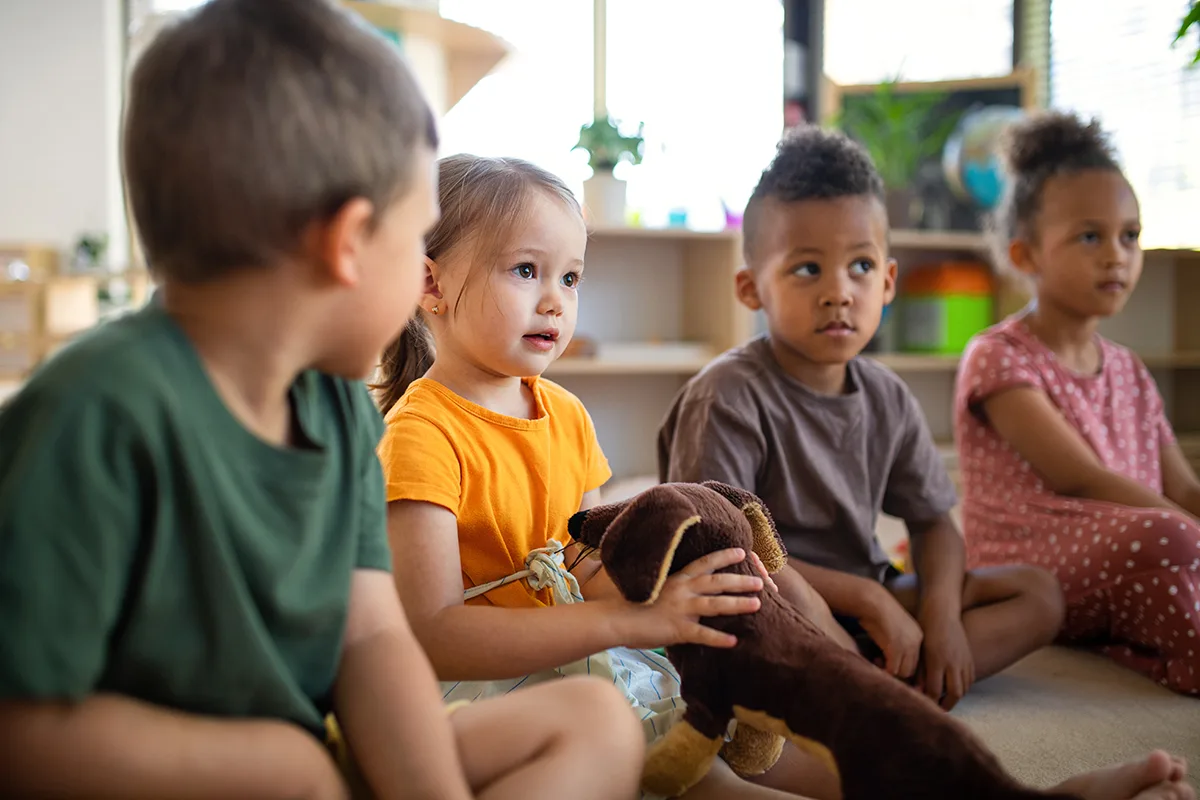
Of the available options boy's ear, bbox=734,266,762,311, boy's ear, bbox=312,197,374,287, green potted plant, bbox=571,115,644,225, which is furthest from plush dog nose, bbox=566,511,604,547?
green potted plant, bbox=571,115,644,225

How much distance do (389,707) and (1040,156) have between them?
5.02ft

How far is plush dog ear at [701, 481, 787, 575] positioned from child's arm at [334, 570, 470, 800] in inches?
11.8

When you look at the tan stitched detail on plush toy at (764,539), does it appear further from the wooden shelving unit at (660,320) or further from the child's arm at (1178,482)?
the wooden shelving unit at (660,320)

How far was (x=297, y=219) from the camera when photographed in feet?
1.81

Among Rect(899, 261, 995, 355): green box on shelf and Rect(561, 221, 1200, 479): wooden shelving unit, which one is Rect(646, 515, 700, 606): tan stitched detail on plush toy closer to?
Rect(561, 221, 1200, 479): wooden shelving unit

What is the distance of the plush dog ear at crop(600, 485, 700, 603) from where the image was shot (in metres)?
0.74

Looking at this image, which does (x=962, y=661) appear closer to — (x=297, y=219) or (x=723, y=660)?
(x=723, y=660)

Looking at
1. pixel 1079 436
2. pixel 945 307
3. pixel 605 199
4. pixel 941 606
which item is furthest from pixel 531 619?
pixel 945 307

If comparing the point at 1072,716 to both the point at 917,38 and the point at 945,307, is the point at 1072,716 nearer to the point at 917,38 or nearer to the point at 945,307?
the point at 945,307

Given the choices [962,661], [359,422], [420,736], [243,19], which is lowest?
[962,661]

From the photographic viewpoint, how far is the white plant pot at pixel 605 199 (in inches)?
104

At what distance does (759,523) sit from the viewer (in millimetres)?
868

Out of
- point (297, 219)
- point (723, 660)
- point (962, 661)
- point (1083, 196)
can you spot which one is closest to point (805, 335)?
point (962, 661)

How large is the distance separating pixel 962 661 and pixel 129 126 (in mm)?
1077
